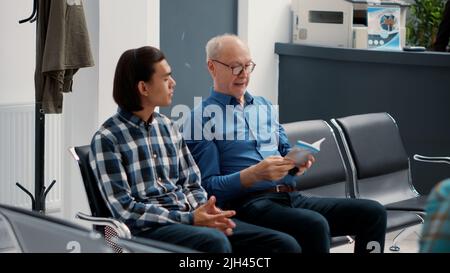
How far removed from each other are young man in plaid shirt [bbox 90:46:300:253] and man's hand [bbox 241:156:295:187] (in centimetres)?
19

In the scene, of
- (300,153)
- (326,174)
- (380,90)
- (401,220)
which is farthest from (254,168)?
(380,90)

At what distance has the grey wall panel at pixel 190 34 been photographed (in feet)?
19.9

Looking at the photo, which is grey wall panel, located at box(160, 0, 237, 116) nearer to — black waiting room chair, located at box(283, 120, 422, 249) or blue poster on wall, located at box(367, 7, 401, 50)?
blue poster on wall, located at box(367, 7, 401, 50)

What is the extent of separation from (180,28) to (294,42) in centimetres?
92

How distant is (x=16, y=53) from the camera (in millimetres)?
5273

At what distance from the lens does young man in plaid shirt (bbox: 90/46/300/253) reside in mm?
3365

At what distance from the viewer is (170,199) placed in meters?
3.51

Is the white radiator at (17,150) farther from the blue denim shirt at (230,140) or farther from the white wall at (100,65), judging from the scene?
the blue denim shirt at (230,140)

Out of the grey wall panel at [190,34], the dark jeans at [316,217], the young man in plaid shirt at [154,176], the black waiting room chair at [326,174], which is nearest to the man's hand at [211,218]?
the young man in plaid shirt at [154,176]

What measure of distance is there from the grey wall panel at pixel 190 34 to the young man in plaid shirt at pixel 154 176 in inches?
93.9

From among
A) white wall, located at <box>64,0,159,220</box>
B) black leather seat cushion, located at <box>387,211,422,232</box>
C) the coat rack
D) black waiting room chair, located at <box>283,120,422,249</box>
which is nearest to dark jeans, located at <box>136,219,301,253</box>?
black waiting room chair, located at <box>283,120,422,249</box>

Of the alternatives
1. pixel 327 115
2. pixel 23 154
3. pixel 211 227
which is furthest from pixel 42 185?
pixel 327 115
